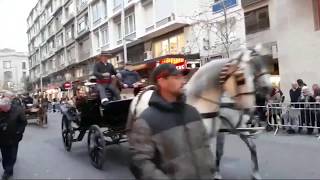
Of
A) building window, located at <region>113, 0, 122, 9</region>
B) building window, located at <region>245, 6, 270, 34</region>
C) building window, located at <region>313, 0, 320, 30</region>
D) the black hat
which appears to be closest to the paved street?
the black hat

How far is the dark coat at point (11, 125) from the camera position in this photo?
28.3 feet

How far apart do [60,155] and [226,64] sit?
6.46 metres

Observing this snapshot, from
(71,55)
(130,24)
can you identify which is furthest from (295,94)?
(71,55)

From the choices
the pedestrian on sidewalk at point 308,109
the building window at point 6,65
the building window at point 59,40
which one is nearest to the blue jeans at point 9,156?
the pedestrian on sidewalk at point 308,109

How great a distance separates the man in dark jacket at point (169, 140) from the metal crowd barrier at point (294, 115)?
1052cm

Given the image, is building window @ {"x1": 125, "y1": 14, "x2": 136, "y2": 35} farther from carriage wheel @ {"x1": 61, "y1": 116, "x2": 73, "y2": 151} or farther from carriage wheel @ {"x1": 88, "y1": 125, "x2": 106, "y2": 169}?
carriage wheel @ {"x1": 88, "y1": 125, "x2": 106, "y2": 169}

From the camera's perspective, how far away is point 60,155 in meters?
11.5

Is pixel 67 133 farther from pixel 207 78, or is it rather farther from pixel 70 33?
pixel 70 33

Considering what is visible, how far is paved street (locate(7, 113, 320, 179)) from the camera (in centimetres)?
842

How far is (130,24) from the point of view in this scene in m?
38.2

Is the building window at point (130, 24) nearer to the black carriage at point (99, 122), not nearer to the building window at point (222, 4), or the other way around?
the building window at point (222, 4)

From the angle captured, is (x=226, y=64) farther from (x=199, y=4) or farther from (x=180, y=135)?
(x=199, y=4)

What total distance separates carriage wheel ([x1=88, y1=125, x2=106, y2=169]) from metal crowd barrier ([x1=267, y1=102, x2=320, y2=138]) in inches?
264

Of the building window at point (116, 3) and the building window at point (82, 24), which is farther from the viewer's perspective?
the building window at point (82, 24)
